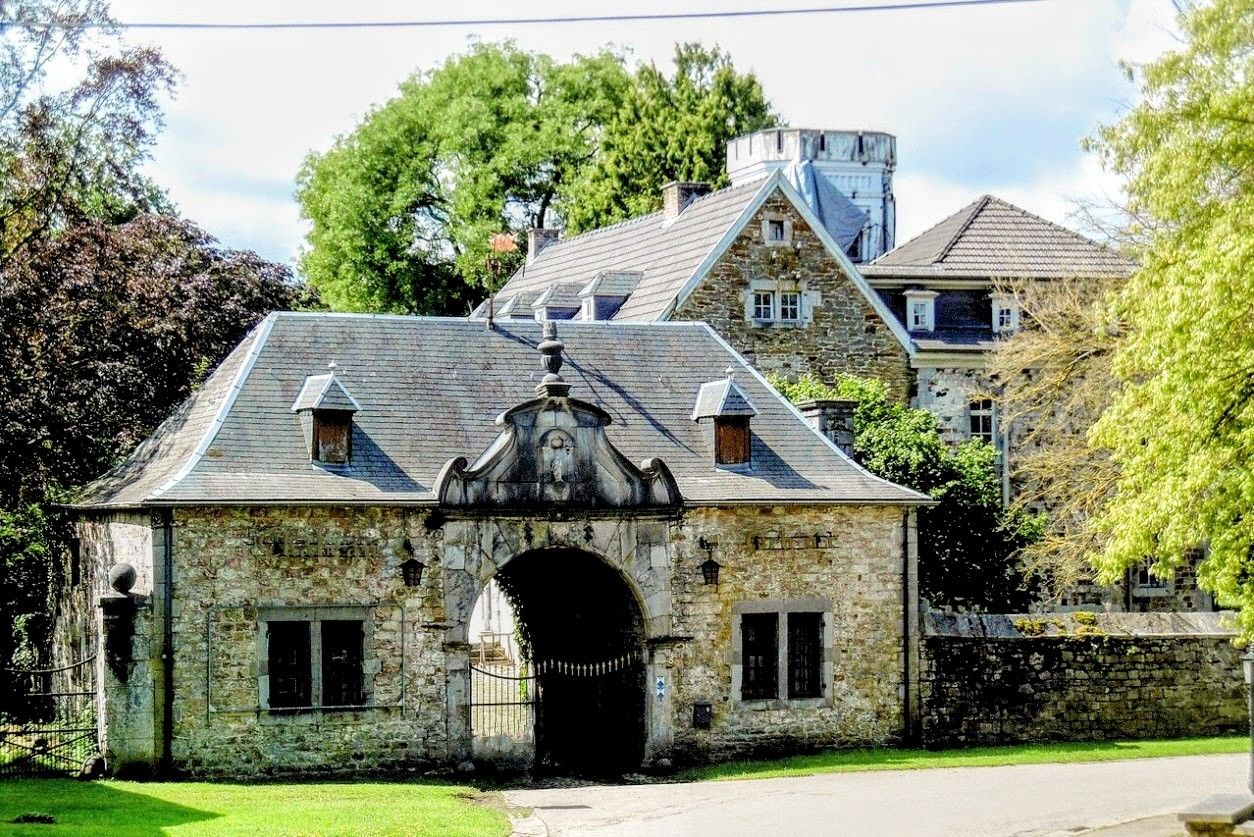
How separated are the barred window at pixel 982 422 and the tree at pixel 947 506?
6.61 meters

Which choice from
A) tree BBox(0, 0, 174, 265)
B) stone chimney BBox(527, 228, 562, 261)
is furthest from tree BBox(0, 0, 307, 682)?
stone chimney BBox(527, 228, 562, 261)

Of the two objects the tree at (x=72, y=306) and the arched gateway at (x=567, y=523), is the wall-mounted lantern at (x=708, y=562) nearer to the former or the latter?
the arched gateway at (x=567, y=523)

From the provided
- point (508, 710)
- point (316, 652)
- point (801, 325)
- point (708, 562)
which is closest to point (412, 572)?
point (316, 652)

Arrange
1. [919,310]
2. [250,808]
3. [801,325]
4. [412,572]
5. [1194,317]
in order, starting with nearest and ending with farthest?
[1194,317]
[250,808]
[412,572]
[801,325]
[919,310]

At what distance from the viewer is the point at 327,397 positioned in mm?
27562

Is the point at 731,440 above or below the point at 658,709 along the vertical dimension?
above

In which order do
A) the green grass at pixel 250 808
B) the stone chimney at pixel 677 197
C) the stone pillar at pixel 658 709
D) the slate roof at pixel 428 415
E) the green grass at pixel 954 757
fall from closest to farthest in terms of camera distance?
the green grass at pixel 250 808
the slate roof at pixel 428 415
the green grass at pixel 954 757
the stone pillar at pixel 658 709
the stone chimney at pixel 677 197

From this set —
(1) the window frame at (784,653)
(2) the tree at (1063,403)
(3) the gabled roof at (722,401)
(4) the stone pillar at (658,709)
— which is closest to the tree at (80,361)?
(3) the gabled roof at (722,401)

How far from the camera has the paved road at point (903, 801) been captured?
74.4 ft

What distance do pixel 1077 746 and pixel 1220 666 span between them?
11.0ft

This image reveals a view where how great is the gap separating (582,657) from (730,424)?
4481 millimetres

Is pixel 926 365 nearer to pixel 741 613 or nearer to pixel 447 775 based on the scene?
pixel 741 613

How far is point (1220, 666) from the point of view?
32469 millimetres

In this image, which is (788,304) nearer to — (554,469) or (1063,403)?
(1063,403)
